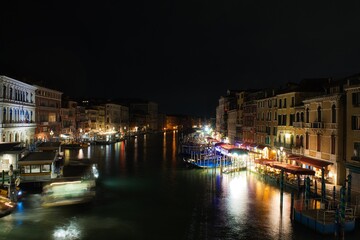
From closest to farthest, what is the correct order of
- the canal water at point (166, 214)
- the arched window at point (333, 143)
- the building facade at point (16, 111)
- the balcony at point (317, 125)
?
1. the canal water at point (166, 214)
2. the arched window at point (333, 143)
3. the balcony at point (317, 125)
4. the building facade at point (16, 111)

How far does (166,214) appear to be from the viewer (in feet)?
77.0

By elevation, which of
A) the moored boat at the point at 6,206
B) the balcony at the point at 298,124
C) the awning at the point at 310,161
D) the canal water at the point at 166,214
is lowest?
the canal water at the point at 166,214

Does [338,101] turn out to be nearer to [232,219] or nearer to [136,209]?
[232,219]

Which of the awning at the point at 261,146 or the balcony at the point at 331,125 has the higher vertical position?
the balcony at the point at 331,125

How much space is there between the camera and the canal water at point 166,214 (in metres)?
19.5

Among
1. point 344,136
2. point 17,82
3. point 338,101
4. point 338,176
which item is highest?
point 17,82

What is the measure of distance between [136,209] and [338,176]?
51.2ft

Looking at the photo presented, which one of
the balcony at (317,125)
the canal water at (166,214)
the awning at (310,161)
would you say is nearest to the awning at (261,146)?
the awning at (310,161)

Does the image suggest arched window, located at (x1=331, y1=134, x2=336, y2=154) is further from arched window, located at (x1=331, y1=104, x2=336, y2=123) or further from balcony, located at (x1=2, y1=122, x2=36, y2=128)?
balcony, located at (x1=2, y1=122, x2=36, y2=128)

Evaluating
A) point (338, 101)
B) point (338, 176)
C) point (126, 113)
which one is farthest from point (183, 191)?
point (126, 113)

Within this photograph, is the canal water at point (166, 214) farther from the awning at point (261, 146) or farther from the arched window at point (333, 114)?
the awning at point (261, 146)

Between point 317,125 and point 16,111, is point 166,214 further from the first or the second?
point 16,111

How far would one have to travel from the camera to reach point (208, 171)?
42.7 metres

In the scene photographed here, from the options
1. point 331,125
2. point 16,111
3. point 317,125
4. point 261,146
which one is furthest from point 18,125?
point 331,125
